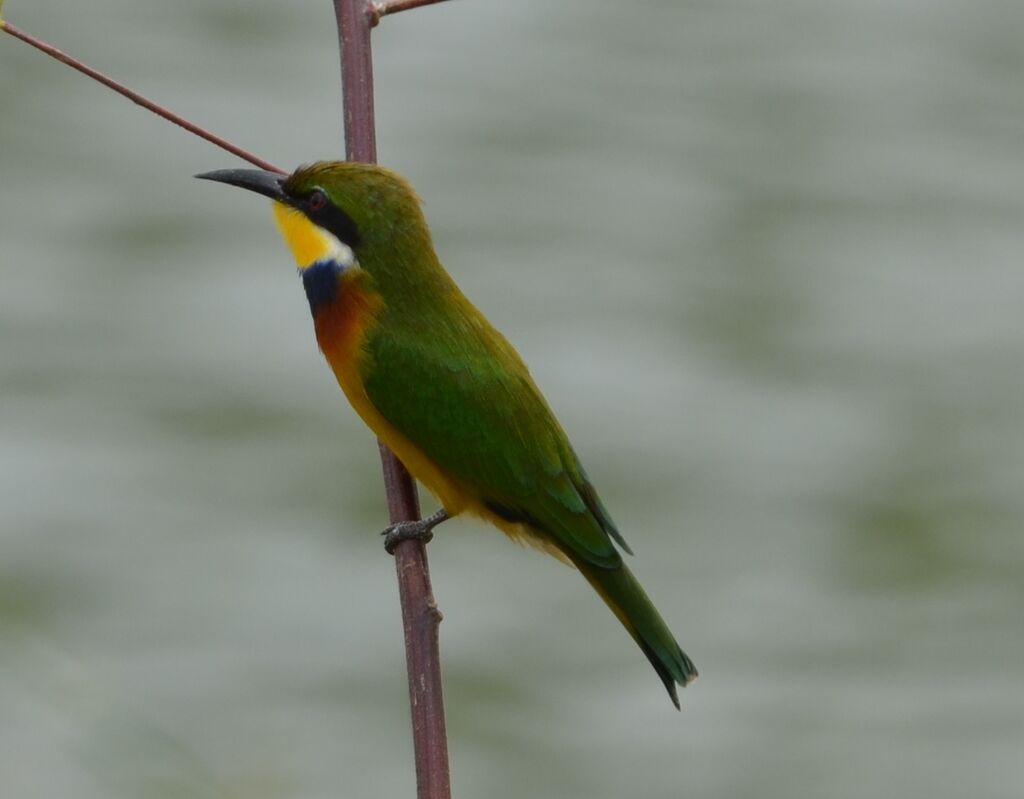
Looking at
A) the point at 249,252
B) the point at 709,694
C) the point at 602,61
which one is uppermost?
the point at 602,61

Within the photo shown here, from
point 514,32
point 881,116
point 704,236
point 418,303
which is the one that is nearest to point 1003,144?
point 881,116

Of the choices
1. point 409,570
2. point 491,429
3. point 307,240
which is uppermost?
point 307,240

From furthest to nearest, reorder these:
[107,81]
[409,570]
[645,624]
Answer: [645,624], [409,570], [107,81]

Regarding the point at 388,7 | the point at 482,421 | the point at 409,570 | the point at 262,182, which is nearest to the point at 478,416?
the point at 482,421

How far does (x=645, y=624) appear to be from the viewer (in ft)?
9.09

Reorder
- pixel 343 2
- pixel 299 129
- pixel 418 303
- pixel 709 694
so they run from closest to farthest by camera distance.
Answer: pixel 343 2, pixel 418 303, pixel 709 694, pixel 299 129

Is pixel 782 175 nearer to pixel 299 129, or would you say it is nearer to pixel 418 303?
pixel 299 129

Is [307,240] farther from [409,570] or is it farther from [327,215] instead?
[409,570]

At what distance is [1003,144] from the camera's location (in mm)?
6660

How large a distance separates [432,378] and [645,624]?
48 centimetres

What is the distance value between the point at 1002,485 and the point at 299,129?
2.52 meters

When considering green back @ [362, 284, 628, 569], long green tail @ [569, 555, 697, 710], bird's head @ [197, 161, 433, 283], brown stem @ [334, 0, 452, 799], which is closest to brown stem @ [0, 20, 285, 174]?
brown stem @ [334, 0, 452, 799]

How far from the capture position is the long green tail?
109 inches

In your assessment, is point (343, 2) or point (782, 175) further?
point (782, 175)
